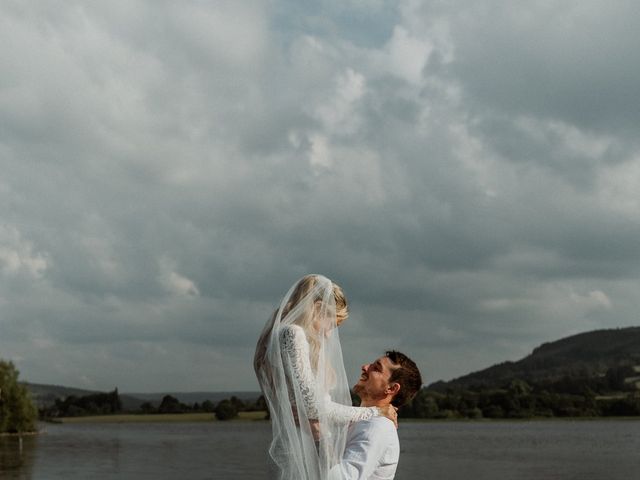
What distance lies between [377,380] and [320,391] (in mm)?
390

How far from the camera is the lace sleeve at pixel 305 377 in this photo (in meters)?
5.16

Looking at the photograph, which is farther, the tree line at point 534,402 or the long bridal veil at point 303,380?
the tree line at point 534,402

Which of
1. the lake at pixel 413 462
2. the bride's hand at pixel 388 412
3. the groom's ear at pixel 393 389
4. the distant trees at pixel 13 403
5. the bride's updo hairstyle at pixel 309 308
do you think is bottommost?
the lake at pixel 413 462

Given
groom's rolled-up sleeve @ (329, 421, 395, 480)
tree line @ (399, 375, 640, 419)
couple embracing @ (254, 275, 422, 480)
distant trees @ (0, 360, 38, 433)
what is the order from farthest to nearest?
tree line @ (399, 375, 640, 419)
distant trees @ (0, 360, 38, 433)
couple embracing @ (254, 275, 422, 480)
groom's rolled-up sleeve @ (329, 421, 395, 480)

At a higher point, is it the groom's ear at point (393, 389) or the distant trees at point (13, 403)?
the distant trees at point (13, 403)

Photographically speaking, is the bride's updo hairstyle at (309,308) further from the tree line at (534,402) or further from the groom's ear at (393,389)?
the tree line at (534,402)

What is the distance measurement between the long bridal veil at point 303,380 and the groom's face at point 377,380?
292mm

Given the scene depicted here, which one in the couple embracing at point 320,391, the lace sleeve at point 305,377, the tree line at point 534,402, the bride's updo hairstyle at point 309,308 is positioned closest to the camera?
the couple embracing at point 320,391

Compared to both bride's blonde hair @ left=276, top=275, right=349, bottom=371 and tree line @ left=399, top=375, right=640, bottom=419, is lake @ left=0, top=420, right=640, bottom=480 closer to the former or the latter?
bride's blonde hair @ left=276, top=275, right=349, bottom=371

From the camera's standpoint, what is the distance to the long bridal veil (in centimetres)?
521

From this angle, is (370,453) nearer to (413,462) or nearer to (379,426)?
(379,426)

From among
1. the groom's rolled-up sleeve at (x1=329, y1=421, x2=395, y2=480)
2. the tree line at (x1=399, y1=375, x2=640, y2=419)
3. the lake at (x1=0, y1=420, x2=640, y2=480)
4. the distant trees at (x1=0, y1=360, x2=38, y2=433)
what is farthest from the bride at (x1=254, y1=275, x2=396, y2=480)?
the tree line at (x1=399, y1=375, x2=640, y2=419)

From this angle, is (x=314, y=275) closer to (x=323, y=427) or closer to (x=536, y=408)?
(x=323, y=427)

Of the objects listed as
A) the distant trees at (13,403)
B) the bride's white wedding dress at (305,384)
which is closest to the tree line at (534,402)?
the distant trees at (13,403)
